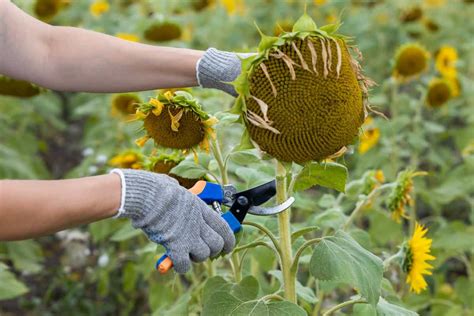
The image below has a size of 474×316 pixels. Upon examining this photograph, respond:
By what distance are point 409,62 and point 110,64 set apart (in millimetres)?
1769

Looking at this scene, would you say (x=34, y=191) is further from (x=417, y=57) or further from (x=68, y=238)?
(x=417, y=57)

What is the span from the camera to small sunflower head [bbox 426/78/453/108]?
3230mm

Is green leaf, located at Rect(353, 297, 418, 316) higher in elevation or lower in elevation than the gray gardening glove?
lower

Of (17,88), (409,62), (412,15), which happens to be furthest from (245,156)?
(412,15)

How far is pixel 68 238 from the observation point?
3.19 meters

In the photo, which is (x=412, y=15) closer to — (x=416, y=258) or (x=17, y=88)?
(x=17, y=88)

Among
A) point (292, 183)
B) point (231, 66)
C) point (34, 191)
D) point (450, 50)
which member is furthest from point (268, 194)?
point (450, 50)

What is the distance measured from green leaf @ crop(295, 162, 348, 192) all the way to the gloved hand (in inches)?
7.5

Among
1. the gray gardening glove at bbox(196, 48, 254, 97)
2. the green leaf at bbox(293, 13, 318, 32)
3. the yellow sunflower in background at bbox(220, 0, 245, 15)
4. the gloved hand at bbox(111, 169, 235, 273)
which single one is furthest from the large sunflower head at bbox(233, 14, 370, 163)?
the yellow sunflower in background at bbox(220, 0, 245, 15)

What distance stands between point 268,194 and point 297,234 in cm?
9

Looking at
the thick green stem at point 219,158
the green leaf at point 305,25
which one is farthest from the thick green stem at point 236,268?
the green leaf at point 305,25

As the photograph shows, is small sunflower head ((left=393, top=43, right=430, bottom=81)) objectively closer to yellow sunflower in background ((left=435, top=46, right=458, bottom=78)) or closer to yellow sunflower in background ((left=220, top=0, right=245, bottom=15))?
yellow sunflower in background ((left=435, top=46, right=458, bottom=78))

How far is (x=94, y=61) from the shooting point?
1.69m

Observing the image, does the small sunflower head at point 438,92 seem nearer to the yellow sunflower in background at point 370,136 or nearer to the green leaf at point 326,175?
the yellow sunflower in background at point 370,136
